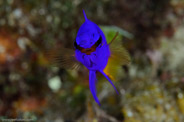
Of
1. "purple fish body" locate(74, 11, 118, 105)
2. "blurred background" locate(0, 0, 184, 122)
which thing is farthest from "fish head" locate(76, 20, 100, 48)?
"blurred background" locate(0, 0, 184, 122)

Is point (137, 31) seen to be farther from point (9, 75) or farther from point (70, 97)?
point (9, 75)

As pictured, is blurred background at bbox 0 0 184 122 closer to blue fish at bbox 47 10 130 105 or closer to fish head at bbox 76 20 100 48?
blue fish at bbox 47 10 130 105

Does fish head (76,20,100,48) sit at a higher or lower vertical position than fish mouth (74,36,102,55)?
higher

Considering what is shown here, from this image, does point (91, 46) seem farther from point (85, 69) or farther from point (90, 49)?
point (85, 69)

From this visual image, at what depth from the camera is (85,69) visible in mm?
4363

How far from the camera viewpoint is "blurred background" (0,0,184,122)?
3215 millimetres

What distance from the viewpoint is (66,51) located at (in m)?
1.92

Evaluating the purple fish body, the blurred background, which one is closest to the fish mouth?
the purple fish body

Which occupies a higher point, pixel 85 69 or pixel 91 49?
pixel 91 49

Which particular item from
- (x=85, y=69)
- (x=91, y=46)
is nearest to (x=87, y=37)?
(x=91, y=46)

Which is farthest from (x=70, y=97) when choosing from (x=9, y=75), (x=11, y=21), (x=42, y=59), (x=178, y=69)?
(x=178, y=69)

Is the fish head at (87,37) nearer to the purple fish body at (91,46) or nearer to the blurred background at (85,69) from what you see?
the purple fish body at (91,46)

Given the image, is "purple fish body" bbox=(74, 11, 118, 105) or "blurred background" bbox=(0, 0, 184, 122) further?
"blurred background" bbox=(0, 0, 184, 122)

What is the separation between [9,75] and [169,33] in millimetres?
4279
